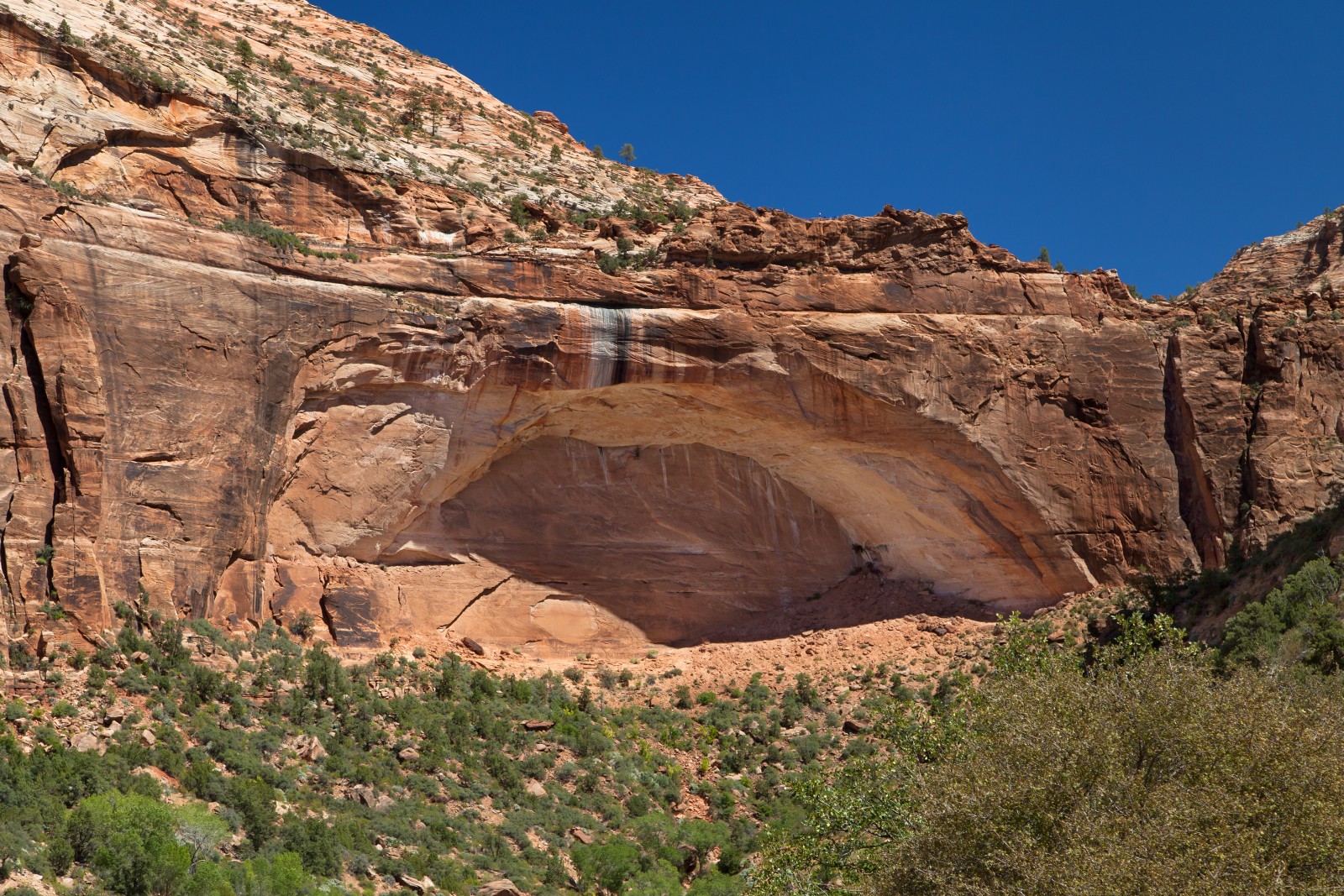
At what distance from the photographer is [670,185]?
46.7 meters

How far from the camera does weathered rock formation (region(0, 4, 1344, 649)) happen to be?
2533 centimetres

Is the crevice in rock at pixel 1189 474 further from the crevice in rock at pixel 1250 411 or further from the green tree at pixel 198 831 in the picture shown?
the green tree at pixel 198 831

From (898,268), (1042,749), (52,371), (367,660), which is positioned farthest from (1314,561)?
(52,371)

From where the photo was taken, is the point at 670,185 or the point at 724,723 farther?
the point at 670,185

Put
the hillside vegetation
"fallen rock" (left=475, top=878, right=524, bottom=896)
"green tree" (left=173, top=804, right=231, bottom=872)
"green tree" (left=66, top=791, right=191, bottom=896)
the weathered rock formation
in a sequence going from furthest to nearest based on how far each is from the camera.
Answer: the weathered rock formation → "fallen rock" (left=475, top=878, right=524, bottom=896) → "green tree" (left=173, top=804, right=231, bottom=872) → "green tree" (left=66, top=791, right=191, bottom=896) → the hillside vegetation

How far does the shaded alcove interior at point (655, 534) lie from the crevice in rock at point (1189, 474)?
8.63 metres

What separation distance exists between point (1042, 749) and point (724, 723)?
1536 cm

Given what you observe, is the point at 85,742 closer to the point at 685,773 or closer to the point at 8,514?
the point at 8,514

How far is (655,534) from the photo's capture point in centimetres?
3300

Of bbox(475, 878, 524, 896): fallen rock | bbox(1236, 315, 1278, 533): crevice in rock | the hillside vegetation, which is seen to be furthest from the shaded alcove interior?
bbox(475, 878, 524, 896): fallen rock

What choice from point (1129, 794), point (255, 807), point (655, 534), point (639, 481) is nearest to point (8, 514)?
point (255, 807)

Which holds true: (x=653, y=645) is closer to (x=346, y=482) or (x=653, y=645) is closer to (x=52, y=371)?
(x=346, y=482)

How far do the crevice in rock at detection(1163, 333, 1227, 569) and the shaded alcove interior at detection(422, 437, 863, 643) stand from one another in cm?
863

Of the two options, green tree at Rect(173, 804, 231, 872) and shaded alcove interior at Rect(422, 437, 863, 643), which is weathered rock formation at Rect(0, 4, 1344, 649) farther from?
green tree at Rect(173, 804, 231, 872)
